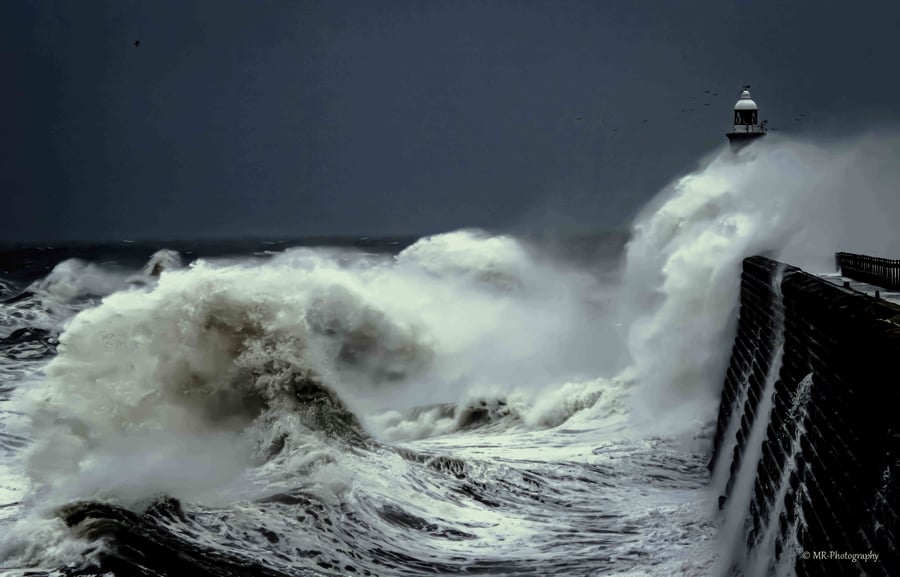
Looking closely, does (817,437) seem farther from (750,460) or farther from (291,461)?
(291,461)

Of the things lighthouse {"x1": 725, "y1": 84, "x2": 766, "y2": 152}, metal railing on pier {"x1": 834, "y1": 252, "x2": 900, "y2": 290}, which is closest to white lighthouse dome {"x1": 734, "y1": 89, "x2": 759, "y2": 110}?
lighthouse {"x1": 725, "y1": 84, "x2": 766, "y2": 152}

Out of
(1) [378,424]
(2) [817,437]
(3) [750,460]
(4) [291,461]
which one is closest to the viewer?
(2) [817,437]

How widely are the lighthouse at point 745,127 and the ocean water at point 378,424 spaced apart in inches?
516

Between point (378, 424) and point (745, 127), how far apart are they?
2544 cm

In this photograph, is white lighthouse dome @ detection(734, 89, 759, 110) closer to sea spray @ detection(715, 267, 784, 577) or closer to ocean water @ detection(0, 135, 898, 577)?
ocean water @ detection(0, 135, 898, 577)

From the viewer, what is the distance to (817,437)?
9.16 metres

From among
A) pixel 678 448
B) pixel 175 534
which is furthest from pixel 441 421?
pixel 175 534

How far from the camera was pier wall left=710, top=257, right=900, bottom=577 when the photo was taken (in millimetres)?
7285

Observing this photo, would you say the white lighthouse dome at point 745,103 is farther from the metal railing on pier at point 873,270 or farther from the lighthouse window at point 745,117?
the metal railing on pier at point 873,270

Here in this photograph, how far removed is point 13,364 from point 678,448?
18894mm

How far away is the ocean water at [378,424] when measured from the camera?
11.4m

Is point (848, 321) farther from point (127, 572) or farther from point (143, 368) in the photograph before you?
point (143, 368)

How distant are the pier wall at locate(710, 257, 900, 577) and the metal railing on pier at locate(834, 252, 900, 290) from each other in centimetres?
206

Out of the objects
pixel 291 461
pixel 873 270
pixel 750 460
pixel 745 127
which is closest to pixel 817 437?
pixel 750 460
